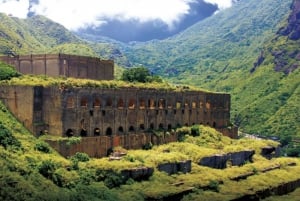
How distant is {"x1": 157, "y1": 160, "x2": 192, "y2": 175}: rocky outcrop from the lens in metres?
49.0

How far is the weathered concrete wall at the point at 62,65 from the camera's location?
58.8m

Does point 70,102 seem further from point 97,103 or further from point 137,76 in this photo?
point 137,76

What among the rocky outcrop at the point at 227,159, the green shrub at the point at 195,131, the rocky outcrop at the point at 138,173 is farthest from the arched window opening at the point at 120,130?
the green shrub at the point at 195,131

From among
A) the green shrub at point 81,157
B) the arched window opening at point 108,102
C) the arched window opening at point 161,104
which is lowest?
the green shrub at point 81,157

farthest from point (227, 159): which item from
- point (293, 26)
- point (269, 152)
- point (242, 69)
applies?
point (242, 69)

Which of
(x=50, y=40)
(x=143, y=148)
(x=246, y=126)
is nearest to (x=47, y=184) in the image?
(x=143, y=148)

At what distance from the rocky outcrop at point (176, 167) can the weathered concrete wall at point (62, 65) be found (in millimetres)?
15302

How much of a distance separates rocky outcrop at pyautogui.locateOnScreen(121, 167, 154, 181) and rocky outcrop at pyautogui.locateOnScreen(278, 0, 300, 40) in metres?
109

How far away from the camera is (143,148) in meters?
56.3

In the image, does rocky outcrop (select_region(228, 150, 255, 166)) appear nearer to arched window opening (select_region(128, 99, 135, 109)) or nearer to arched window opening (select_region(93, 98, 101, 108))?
arched window opening (select_region(128, 99, 135, 109))

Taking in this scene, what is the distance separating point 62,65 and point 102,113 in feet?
28.3

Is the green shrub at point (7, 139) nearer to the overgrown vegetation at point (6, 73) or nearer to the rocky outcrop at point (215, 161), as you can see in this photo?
the overgrown vegetation at point (6, 73)

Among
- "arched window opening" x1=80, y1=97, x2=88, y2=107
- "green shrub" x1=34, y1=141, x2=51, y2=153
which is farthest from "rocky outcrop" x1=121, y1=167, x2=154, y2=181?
"arched window opening" x1=80, y1=97, x2=88, y2=107

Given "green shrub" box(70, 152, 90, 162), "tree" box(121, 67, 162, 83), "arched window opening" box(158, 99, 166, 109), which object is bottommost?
"green shrub" box(70, 152, 90, 162)
